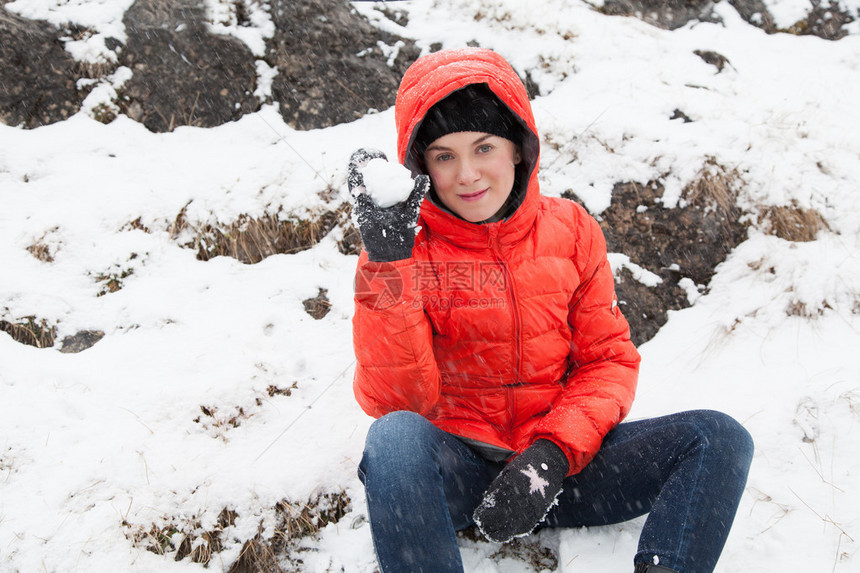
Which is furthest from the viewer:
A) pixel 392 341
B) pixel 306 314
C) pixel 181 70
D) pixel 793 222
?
pixel 181 70

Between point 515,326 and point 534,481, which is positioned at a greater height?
point 515,326

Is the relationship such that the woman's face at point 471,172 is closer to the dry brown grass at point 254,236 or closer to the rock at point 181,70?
the dry brown grass at point 254,236

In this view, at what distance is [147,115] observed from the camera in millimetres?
4402

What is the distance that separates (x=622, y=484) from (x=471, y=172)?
4.29 ft

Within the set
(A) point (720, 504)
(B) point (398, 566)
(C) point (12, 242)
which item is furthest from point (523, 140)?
(C) point (12, 242)

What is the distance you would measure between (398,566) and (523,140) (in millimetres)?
1696

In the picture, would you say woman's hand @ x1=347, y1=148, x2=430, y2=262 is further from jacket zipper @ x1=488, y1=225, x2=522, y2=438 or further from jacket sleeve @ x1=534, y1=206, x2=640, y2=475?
jacket sleeve @ x1=534, y1=206, x2=640, y2=475

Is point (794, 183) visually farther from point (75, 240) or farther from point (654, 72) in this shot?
point (75, 240)

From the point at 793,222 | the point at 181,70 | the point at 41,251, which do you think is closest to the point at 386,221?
the point at 41,251

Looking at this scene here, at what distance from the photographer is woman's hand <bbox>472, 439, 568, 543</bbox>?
1.75m

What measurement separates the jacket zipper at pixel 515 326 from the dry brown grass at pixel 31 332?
104 inches

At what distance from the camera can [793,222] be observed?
3.62 meters

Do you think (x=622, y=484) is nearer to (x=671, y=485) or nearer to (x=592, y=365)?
(x=671, y=485)

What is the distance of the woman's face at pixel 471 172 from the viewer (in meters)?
2.03
